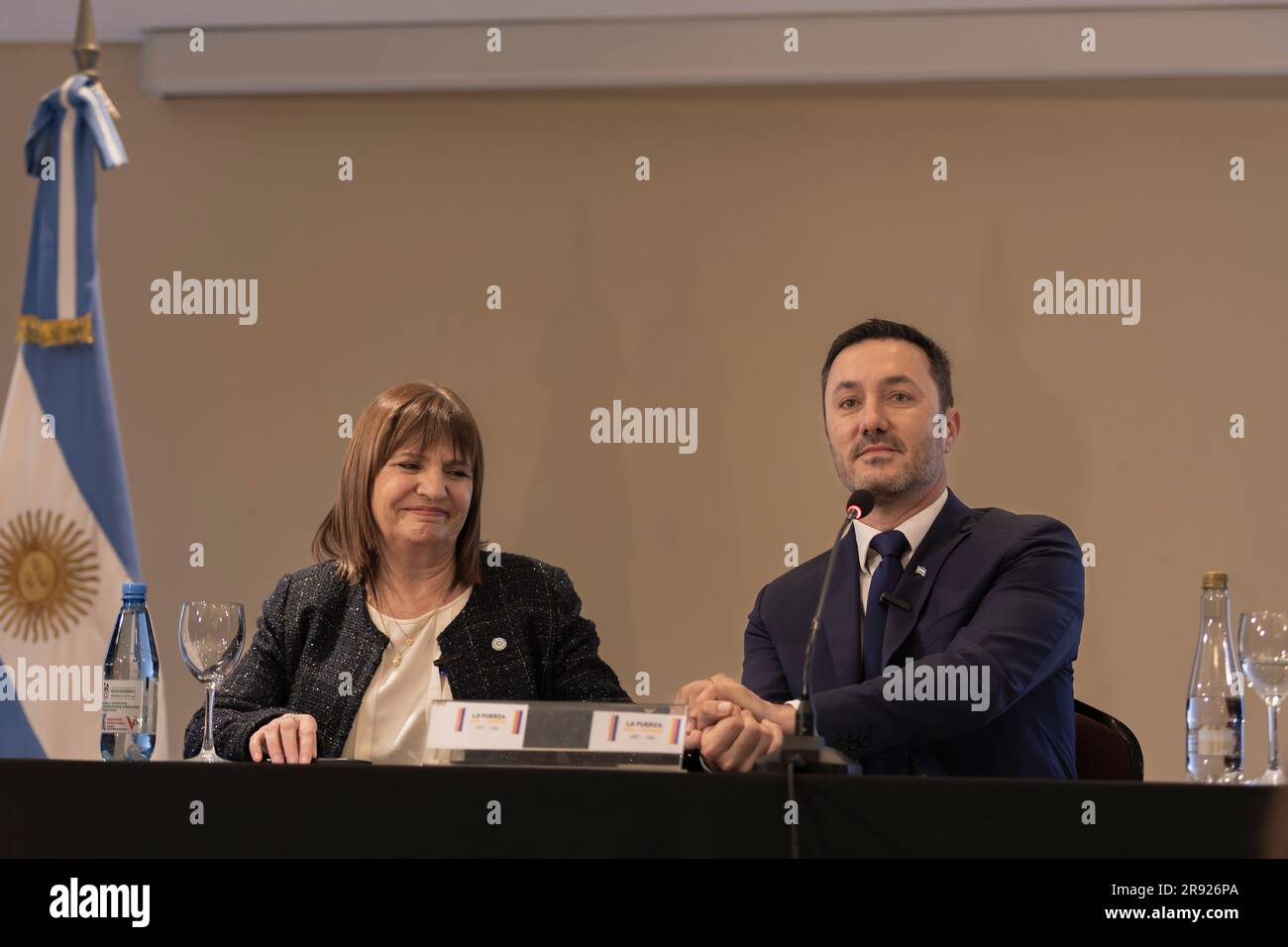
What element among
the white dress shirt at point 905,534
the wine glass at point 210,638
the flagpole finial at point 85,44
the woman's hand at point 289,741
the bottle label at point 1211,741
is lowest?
the bottle label at point 1211,741

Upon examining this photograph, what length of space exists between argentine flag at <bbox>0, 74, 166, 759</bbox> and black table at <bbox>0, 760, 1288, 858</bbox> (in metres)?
1.66

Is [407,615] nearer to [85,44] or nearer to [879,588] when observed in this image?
[879,588]

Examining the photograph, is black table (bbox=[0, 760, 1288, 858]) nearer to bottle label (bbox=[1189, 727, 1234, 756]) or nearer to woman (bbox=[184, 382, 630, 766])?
bottle label (bbox=[1189, 727, 1234, 756])

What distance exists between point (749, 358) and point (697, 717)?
2.17 m

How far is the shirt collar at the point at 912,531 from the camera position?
2357 millimetres

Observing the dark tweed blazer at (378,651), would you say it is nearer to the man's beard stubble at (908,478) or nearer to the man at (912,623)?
the man at (912,623)

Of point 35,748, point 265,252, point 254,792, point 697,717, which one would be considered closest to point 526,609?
point 697,717

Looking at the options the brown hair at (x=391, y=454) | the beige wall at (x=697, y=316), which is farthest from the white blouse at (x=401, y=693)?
the beige wall at (x=697, y=316)

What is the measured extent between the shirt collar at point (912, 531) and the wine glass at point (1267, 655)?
0.62 m

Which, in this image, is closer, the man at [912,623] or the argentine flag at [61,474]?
the man at [912,623]

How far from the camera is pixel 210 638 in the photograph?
1993 mm

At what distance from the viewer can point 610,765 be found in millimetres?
1604

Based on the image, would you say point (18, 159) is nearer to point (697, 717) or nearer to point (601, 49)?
point (601, 49)

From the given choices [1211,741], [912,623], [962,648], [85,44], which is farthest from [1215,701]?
[85,44]
